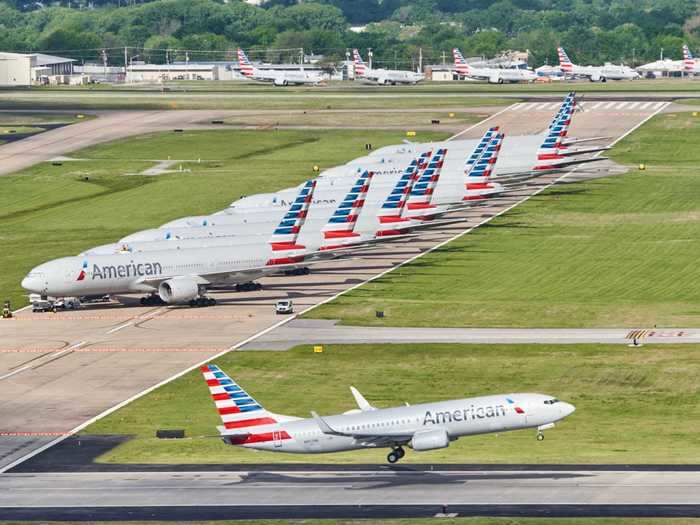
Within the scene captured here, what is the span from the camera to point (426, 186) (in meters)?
153

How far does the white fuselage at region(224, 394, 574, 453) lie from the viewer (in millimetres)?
80062

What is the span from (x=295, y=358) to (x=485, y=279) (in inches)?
1349

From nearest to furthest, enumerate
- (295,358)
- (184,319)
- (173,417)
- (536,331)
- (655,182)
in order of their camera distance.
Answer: (173,417) < (295,358) < (536,331) < (184,319) < (655,182)

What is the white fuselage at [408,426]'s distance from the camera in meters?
80.1

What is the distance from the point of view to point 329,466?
83875 millimetres

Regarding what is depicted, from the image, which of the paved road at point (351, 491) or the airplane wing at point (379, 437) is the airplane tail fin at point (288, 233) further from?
the airplane wing at point (379, 437)

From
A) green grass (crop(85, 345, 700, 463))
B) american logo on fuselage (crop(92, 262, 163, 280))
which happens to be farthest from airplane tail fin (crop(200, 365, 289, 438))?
american logo on fuselage (crop(92, 262, 163, 280))

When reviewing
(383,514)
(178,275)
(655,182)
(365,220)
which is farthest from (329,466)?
(655,182)

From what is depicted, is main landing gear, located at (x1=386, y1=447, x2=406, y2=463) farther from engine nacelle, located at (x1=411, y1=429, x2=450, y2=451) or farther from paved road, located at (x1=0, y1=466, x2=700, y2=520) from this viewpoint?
engine nacelle, located at (x1=411, y1=429, x2=450, y2=451)

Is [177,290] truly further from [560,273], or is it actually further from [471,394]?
[471,394]

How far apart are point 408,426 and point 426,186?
7406 centimetres

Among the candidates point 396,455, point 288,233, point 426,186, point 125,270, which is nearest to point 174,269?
point 125,270

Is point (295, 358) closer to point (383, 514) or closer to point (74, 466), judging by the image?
point (74, 466)

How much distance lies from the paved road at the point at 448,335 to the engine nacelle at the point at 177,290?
1244 cm
